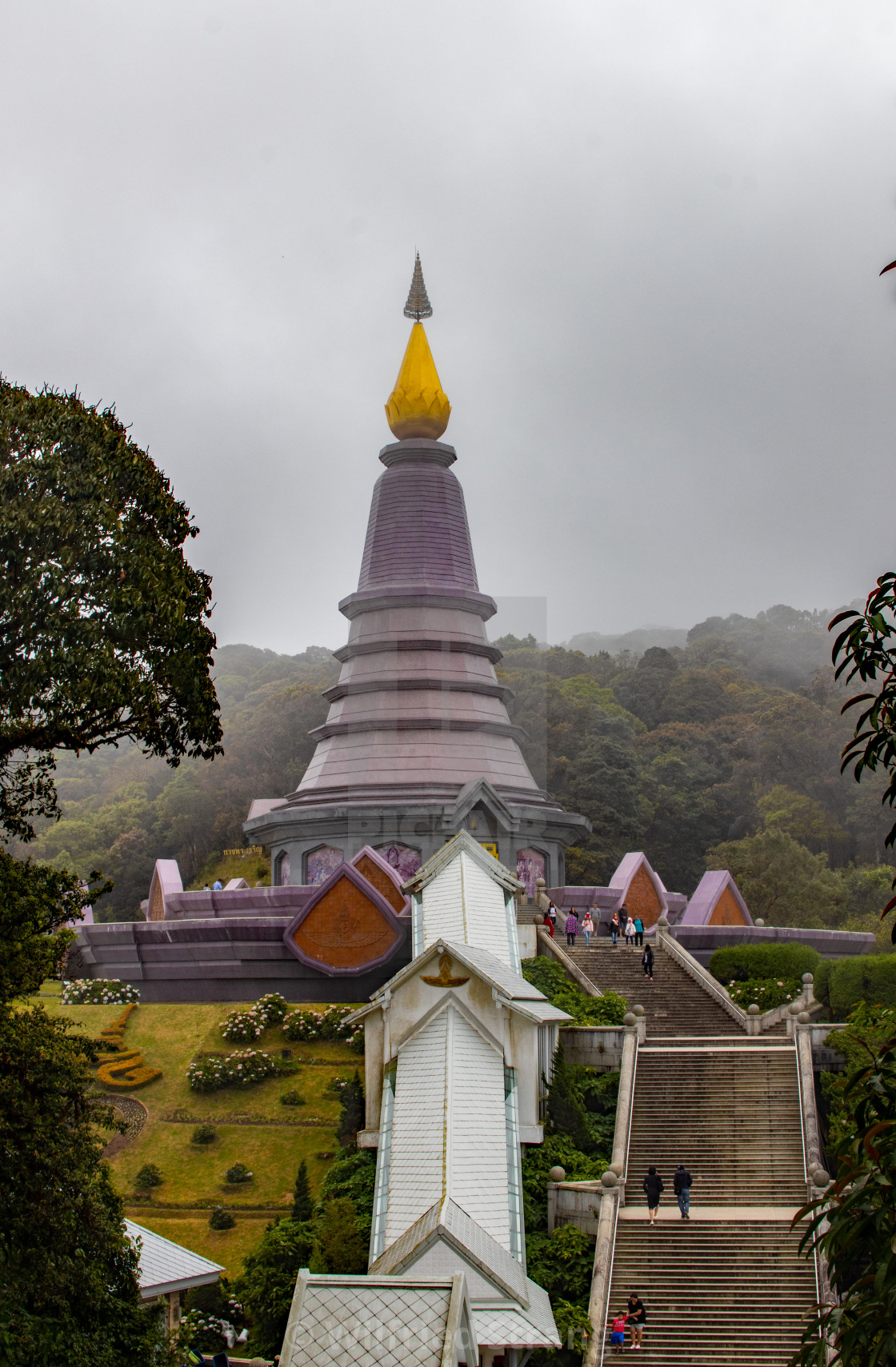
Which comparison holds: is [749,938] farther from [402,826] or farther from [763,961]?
[402,826]

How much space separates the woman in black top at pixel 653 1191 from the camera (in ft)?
59.2

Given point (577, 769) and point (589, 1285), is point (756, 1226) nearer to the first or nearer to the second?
point (589, 1285)

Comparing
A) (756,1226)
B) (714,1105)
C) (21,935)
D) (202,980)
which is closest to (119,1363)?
(21,935)

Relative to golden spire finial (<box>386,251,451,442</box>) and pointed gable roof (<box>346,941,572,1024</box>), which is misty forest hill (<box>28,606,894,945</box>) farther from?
pointed gable roof (<box>346,941,572,1024</box>)

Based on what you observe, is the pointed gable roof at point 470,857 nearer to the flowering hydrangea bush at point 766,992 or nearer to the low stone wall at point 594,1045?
the low stone wall at point 594,1045

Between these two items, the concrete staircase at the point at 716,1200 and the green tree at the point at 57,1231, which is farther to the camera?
the concrete staircase at the point at 716,1200

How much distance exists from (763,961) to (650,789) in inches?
1257

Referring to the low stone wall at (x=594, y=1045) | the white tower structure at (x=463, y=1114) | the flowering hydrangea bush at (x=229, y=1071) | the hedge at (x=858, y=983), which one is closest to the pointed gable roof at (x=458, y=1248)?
the white tower structure at (x=463, y=1114)

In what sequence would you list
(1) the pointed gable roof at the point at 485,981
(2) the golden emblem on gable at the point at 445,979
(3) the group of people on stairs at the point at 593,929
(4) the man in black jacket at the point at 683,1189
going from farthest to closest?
(3) the group of people on stairs at the point at 593,929 < (2) the golden emblem on gable at the point at 445,979 < (1) the pointed gable roof at the point at 485,981 < (4) the man in black jacket at the point at 683,1189

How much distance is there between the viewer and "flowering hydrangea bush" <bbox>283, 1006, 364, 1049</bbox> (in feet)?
80.0

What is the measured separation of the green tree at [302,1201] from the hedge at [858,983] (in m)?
11.6

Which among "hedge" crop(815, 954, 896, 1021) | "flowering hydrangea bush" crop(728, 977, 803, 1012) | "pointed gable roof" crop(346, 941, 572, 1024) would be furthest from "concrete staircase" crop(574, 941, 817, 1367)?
"hedge" crop(815, 954, 896, 1021)

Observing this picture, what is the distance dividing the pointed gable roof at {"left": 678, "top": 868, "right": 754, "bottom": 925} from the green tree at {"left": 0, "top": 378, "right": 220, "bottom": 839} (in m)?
20.8

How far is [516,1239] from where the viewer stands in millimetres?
17422
